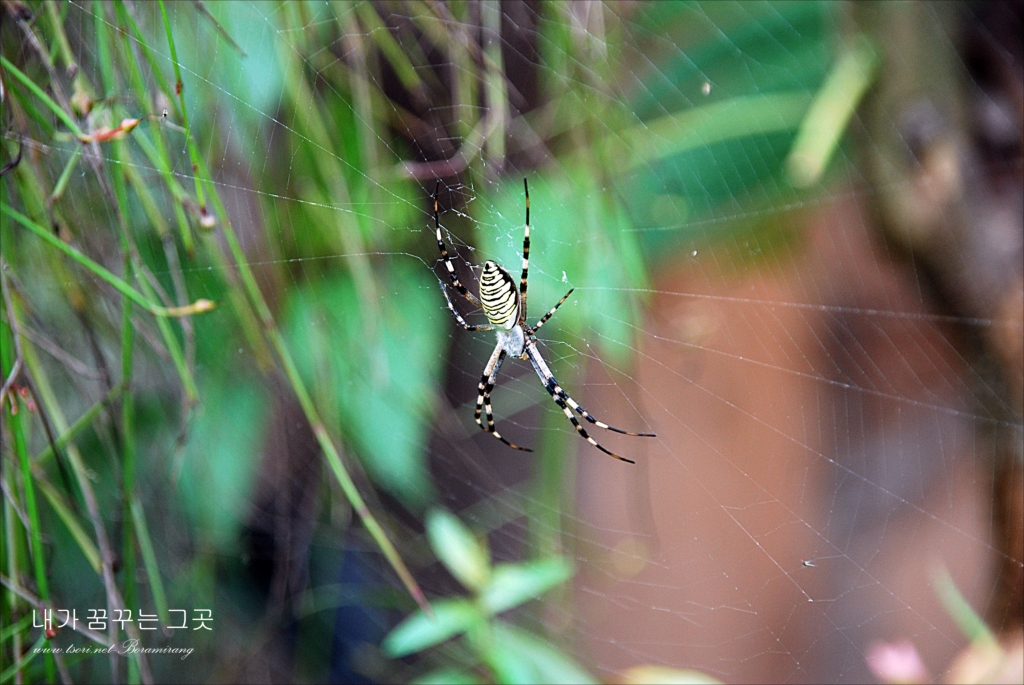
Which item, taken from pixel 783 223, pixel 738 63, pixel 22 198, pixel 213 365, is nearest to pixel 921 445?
pixel 783 223

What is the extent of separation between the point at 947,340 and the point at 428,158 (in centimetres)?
141

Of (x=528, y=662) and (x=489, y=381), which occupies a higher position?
(x=489, y=381)

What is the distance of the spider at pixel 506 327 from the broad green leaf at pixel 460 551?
229mm

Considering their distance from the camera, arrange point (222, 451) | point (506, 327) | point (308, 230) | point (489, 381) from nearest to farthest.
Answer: point (308, 230) < point (222, 451) < point (506, 327) < point (489, 381)

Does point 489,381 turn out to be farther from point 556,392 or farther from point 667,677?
point 667,677

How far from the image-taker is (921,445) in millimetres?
1829

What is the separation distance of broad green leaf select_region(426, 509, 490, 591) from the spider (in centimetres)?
23

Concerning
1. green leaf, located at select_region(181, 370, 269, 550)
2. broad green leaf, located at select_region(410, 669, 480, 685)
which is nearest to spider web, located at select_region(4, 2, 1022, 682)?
green leaf, located at select_region(181, 370, 269, 550)

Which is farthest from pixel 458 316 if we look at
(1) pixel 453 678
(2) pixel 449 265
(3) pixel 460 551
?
(1) pixel 453 678

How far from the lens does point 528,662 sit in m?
1.32

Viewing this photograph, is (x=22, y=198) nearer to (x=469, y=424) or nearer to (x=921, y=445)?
(x=469, y=424)

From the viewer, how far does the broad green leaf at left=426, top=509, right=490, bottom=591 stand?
53.3 inches

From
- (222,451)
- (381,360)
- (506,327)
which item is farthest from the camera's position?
(506,327)

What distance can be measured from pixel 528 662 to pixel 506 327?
2.34ft
